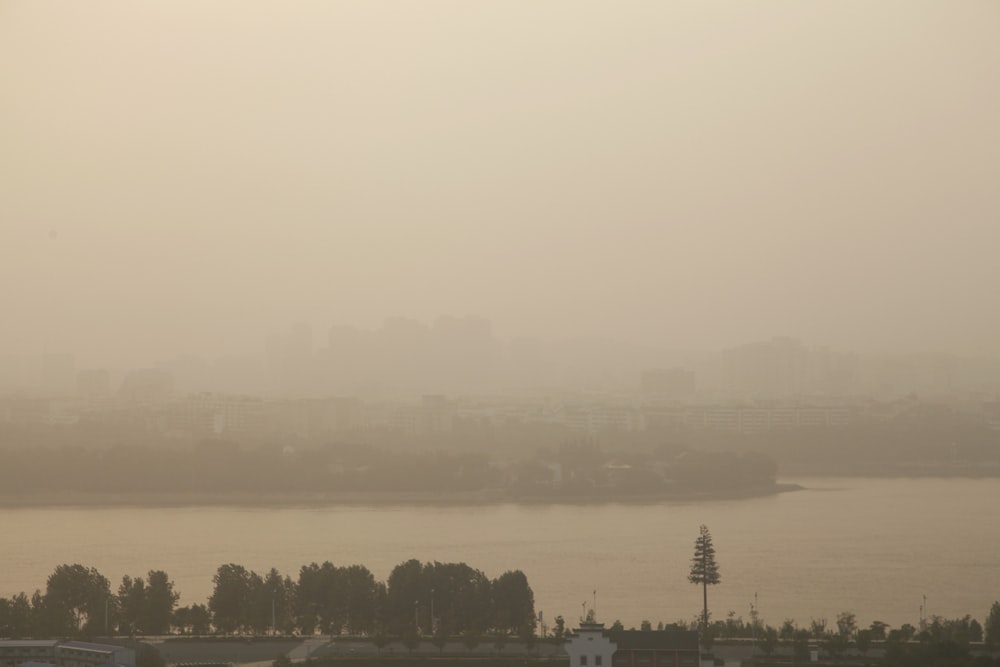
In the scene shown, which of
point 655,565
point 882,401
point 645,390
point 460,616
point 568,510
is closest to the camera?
point 460,616

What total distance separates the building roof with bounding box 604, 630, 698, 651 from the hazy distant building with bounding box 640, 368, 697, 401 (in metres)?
17.2

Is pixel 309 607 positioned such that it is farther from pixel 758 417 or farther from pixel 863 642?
pixel 758 417

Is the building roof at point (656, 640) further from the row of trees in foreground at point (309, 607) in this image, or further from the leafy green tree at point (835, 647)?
the row of trees in foreground at point (309, 607)

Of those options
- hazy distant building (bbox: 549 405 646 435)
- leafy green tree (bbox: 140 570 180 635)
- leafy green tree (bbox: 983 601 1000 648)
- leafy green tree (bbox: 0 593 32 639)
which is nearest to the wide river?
leafy green tree (bbox: 983 601 1000 648)

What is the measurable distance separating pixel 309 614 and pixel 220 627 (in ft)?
1.16

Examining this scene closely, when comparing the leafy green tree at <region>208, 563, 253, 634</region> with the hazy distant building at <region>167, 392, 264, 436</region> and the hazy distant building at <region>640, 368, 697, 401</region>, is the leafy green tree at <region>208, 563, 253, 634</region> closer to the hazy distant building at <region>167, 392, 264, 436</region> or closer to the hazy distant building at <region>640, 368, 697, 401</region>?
the hazy distant building at <region>167, 392, 264, 436</region>

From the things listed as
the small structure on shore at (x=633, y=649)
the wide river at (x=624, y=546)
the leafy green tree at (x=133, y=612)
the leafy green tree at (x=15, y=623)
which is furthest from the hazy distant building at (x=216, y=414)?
the small structure on shore at (x=633, y=649)

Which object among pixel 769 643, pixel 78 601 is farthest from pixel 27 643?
pixel 769 643

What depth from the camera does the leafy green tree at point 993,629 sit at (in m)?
5.07

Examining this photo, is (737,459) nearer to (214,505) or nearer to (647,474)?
(647,474)

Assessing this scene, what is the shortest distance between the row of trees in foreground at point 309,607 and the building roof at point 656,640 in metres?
0.86

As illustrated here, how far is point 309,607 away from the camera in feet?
18.3

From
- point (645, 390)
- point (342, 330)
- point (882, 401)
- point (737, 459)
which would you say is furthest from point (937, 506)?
point (342, 330)

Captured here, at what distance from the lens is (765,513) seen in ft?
35.5
